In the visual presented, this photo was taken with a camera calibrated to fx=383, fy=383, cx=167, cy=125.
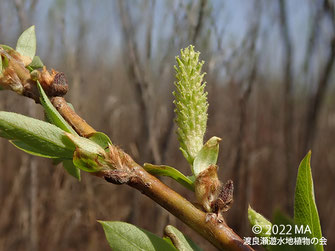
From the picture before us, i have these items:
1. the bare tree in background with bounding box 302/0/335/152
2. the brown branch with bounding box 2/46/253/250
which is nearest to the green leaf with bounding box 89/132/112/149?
the brown branch with bounding box 2/46/253/250

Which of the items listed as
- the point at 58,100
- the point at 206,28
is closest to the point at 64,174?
the point at 206,28

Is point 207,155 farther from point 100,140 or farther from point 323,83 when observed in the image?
point 323,83

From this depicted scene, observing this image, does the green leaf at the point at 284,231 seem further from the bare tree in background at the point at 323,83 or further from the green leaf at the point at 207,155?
the bare tree in background at the point at 323,83

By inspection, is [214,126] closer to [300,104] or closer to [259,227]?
[300,104]

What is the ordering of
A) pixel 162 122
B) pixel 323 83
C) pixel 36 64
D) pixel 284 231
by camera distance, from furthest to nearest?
pixel 162 122
pixel 323 83
pixel 36 64
pixel 284 231

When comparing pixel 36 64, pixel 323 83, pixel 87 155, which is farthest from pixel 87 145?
pixel 323 83

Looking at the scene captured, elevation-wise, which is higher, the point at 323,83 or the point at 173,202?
the point at 323,83
